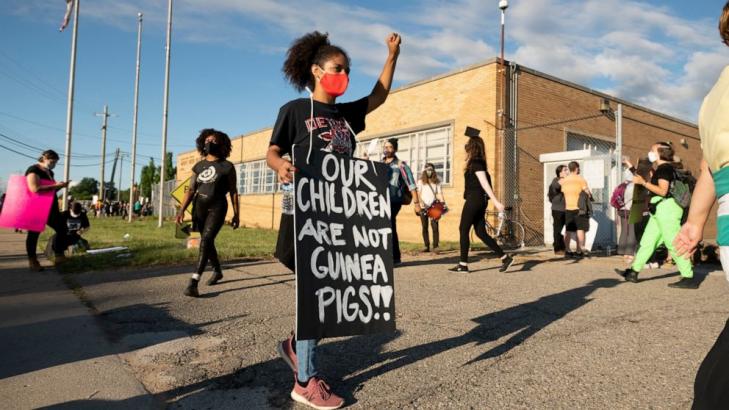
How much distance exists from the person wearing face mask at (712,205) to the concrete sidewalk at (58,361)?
233 cm

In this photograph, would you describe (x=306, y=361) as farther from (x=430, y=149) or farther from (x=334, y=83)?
(x=430, y=149)

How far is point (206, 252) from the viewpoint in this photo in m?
5.29

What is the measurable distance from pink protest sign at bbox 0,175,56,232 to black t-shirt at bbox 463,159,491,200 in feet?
20.5

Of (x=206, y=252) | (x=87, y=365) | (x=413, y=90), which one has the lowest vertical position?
(x=87, y=365)

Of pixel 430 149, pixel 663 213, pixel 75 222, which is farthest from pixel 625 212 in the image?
pixel 75 222

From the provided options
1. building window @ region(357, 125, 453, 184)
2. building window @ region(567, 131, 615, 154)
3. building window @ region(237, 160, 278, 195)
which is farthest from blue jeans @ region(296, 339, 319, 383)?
building window @ region(237, 160, 278, 195)

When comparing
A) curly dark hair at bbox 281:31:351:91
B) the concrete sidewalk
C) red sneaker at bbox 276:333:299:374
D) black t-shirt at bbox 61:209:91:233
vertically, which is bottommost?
the concrete sidewalk

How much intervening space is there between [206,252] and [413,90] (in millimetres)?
Result: 11244

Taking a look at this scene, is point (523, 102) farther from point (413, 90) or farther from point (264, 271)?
point (264, 271)

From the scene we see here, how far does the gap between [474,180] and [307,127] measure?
439 cm

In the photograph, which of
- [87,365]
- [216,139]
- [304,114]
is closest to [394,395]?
[304,114]

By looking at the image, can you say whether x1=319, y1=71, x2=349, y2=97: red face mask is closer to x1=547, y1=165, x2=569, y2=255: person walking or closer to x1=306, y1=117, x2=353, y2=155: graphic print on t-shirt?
x1=306, y1=117, x2=353, y2=155: graphic print on t-shirt

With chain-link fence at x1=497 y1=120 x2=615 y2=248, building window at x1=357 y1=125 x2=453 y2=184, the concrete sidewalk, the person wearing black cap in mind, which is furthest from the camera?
building window at x1=357 y1=125 x2=453 y2=184

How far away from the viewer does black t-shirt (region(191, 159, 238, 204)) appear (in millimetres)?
5438
